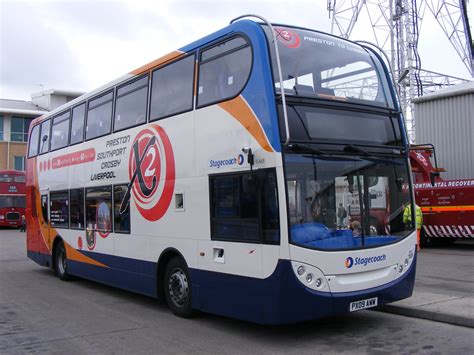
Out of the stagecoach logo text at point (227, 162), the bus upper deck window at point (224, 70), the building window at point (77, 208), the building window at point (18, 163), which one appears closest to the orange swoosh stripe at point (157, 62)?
the bus upper deck window at point (224, 70)

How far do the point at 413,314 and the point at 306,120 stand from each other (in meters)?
3.48

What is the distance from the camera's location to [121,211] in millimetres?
9555

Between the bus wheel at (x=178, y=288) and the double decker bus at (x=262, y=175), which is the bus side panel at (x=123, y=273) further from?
the bus wheel at (x=178, y=288)

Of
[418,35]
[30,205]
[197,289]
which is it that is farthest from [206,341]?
[418,35]

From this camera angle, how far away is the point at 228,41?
705 centimetres

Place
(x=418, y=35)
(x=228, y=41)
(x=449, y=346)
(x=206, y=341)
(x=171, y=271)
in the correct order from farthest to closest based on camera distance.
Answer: (x=418, y=35)
(x=171, y=271)
(x=228, y=41)
(x=206, y=341)
(x=449, y=346)

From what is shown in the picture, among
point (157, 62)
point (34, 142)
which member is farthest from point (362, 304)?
point (34, 142)

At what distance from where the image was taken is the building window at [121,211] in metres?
9.37

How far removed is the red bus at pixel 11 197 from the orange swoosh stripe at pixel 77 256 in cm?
2952

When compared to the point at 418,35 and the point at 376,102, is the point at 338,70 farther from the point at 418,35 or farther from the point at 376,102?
the point at 418,35

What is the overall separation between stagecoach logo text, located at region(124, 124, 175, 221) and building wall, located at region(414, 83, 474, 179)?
1501 cm

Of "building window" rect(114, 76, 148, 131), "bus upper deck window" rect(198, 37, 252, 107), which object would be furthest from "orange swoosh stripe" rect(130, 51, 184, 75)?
"bus upper deck window" rect(198, 37, 252, 107)

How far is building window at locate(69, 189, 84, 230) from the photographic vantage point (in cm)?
1127

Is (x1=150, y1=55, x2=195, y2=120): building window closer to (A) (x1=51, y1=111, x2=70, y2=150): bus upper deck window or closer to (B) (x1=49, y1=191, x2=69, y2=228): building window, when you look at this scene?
(A) (x1=51, y1=111, x2=70, y2=150): bus upper deck window
